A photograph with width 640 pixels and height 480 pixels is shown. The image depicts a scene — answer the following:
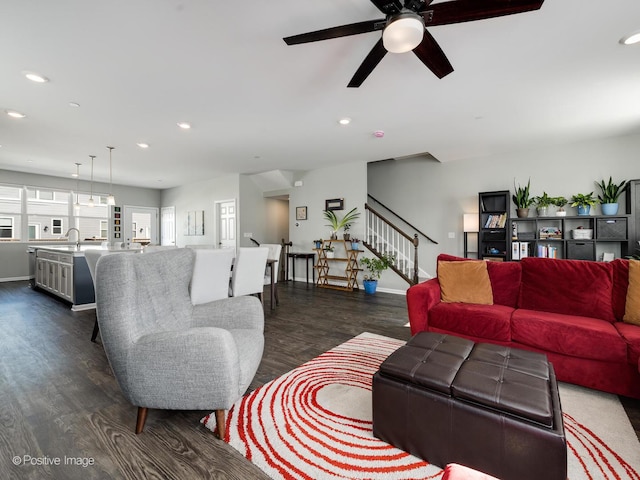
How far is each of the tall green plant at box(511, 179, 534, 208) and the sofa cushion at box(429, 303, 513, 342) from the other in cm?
322

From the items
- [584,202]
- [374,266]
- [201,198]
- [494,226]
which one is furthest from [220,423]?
[201,198]

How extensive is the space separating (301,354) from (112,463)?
1.53 m

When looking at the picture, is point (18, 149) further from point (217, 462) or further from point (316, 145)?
point (217, 462)

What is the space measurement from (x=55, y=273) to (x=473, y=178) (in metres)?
7.73

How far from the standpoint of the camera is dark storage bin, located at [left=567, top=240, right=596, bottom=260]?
457 cm

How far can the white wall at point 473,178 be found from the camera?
181 inches

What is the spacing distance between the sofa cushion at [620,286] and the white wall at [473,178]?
10.2 feet

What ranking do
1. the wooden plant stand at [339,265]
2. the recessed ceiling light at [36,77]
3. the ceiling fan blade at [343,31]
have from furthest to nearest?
the wooden plant stand at [339,265] < the recessed ceiling light at [36,77] < the ceiling fan blade at [343,31]

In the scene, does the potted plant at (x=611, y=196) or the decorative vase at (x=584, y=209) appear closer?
the potted plant at (x=611, y=196)

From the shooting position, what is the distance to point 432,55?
206 centimetres

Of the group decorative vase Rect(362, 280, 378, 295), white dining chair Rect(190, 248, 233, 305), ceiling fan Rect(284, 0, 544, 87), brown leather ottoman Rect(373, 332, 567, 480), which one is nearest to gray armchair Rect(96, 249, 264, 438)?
brown leather ottoman Rect(373, 332, 567, 480)

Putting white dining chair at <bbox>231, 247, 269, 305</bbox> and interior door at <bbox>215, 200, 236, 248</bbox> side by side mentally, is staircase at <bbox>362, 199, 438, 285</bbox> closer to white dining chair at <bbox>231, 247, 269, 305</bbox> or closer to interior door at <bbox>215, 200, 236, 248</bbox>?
white dining chair at <bbox>231, 247, 269, 305</bbox>

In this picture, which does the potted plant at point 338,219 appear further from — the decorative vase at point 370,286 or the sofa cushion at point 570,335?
the sofa cushion at point 570,335

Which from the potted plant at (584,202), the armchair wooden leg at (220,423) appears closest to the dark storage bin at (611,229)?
the potted plant at (584,202)
